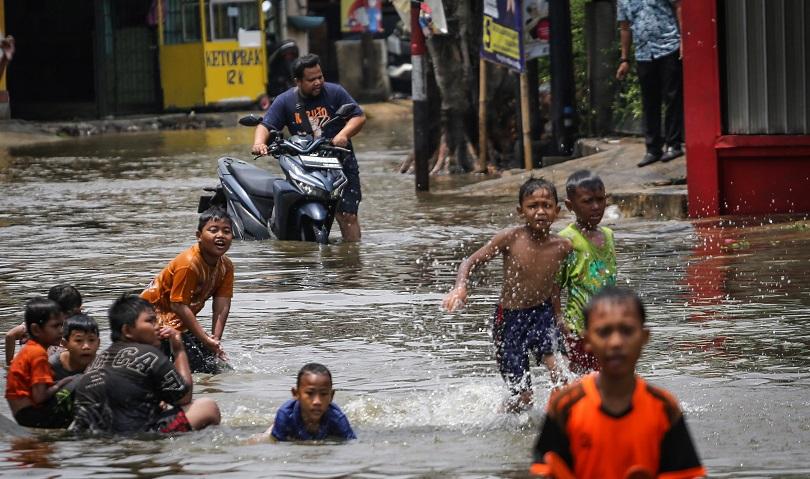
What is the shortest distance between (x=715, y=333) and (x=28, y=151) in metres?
17.9

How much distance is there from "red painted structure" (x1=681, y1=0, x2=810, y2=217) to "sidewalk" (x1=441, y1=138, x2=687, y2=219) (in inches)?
14.0

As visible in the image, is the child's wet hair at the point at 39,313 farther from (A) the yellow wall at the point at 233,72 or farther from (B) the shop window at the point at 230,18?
(B) the shop window at the point at 230,18

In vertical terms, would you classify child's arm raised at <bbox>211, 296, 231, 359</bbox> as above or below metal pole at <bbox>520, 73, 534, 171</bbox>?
below

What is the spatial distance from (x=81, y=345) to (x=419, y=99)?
10.1 metres

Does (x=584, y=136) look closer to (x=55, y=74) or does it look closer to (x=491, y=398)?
(x=491, y=398)

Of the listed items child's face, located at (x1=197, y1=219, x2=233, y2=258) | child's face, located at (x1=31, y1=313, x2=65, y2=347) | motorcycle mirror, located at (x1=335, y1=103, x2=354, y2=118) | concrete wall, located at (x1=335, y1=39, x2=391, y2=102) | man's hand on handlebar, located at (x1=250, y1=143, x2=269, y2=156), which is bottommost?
child's face, located at (x1=31, y1=313, x2=65, y2=347)

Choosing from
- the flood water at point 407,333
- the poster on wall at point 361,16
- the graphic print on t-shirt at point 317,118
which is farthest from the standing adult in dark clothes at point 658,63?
the poster on wall at point 361,16

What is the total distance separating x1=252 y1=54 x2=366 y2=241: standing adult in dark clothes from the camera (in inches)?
486

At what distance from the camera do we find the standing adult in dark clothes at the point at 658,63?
14.3 meters

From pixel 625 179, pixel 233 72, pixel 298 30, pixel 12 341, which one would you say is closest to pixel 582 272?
pixel 12 341

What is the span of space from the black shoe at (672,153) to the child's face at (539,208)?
312 inches

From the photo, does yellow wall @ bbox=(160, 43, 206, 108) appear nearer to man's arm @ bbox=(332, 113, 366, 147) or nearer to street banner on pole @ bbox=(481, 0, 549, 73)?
street banner on pole @ bbox=(481, 0, 549, 73)

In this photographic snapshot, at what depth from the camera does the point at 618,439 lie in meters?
4.07

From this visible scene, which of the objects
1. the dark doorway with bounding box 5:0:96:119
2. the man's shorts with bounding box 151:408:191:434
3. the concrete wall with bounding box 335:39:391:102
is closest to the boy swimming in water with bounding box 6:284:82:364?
the man's shorts with bounding box 151:408:191:434
